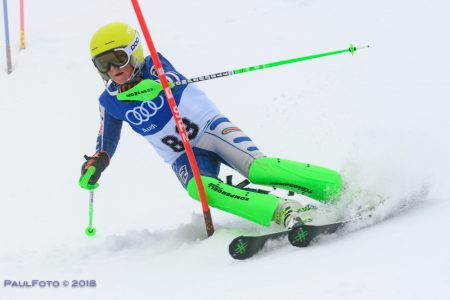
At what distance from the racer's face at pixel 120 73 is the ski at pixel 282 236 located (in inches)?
58.7

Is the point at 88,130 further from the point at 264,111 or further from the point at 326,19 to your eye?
the point at 326,19

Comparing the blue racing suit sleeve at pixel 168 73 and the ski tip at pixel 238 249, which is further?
the blue racing suit sleeve at pixel 168 73

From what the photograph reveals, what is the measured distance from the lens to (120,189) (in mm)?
6734

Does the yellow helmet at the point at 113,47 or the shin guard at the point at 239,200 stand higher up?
the yellow helmet at the point at 113,47

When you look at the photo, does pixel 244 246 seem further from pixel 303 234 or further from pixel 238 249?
pixel 303 234

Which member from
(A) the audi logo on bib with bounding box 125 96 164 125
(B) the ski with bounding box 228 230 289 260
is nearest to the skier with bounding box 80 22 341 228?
(A) the audi logo on bib with bounding box 125 96 164 125

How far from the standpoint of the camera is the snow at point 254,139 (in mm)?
3367

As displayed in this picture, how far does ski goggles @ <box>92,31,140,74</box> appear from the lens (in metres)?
4.61

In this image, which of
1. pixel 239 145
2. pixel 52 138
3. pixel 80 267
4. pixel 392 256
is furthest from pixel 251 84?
pixel 392 256

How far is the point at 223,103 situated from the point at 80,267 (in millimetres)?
4154

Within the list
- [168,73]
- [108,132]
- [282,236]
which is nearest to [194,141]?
[168,73]

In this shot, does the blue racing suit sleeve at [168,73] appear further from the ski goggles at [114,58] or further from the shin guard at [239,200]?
the shin guard at [239,200]

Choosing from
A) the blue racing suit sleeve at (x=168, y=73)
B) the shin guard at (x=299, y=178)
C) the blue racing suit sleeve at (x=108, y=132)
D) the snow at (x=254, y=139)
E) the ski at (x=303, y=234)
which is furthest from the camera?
the blue racing suit sleeve at (x=108, y=132)

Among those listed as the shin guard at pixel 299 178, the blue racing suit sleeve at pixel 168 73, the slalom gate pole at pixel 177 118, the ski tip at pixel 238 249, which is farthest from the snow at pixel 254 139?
the blue racing suit sleeve at pixel 168 73
